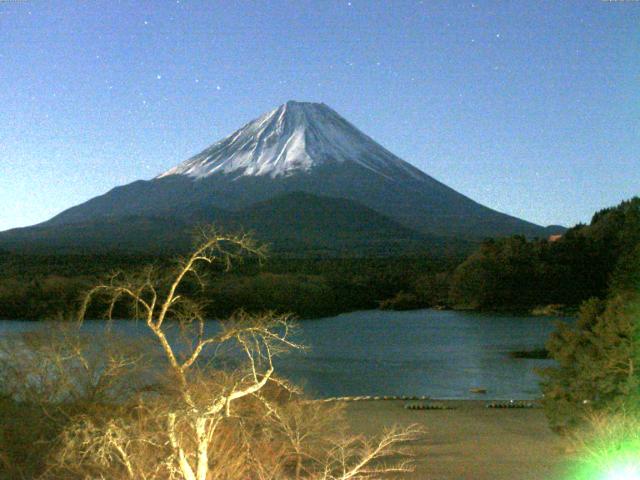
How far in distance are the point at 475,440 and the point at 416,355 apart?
33.0 ft

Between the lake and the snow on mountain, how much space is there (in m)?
37.6

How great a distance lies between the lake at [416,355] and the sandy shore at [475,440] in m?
1.06

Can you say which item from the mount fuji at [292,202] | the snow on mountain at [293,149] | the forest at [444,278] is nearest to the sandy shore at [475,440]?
the forest at [444,278]

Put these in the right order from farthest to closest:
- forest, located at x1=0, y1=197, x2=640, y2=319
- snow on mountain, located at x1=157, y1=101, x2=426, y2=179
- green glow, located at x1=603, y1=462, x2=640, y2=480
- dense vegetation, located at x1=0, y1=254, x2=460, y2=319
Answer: snow on mountain, located at x1=157, y1=101, x2=426, y2=179 → forest, located at x1=0, y1=197, x2=640, y2=319 → dense vegetation, located at x1=0, y1=254, x2=460, y2=319 → green glow, located at x1=603, y1=462, x2=640, y2=480

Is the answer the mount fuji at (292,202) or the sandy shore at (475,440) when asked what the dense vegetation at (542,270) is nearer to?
the mount fuji at (292,202)

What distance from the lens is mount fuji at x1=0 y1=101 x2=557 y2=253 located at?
47188mm

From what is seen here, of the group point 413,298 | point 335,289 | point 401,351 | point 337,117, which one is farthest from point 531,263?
point 337,117

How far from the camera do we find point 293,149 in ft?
220

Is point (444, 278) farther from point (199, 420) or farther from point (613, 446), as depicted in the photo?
point (199, 420)

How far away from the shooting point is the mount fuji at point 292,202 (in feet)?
155

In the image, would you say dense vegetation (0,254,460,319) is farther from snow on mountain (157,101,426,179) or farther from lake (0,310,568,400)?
snow on mountain (157,101,426,179)

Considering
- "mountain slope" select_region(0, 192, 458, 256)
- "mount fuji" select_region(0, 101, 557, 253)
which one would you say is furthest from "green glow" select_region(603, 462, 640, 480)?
"mount fuji" select_region(0, 101, 557, 253)

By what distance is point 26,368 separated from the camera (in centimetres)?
730

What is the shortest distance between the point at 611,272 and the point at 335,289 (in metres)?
9.22
